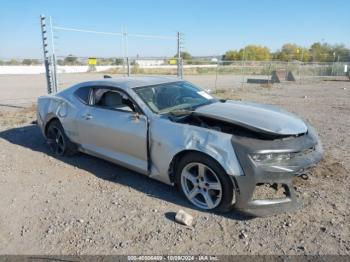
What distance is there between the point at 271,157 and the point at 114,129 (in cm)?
209

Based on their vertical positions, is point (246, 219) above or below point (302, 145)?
below

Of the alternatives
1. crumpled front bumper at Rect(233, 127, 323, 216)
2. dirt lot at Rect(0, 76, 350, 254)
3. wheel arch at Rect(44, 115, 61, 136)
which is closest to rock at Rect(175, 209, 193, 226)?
dirt lot at Rect(0, 76, 350, 254)

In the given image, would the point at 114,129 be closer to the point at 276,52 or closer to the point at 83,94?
the point at 83,94

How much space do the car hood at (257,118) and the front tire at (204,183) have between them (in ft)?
1.78

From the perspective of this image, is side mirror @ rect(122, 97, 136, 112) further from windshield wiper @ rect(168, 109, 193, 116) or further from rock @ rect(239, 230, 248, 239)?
rock @ rect(239, 230, 248, 239)

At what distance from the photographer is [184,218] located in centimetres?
323

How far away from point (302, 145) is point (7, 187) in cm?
381

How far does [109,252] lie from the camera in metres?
2.82

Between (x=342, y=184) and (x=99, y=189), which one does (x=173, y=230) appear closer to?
(x=99, y=189)

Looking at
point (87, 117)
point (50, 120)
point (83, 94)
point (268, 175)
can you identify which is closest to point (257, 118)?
point (268, 175)

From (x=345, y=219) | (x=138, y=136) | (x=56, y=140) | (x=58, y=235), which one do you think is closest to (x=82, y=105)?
(x=56, y=140)

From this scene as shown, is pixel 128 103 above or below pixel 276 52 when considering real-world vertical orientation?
below

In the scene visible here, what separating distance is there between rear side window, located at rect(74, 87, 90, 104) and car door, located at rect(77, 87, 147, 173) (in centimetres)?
11

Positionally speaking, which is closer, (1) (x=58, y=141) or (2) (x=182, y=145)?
(2) (x=182, y=145)
